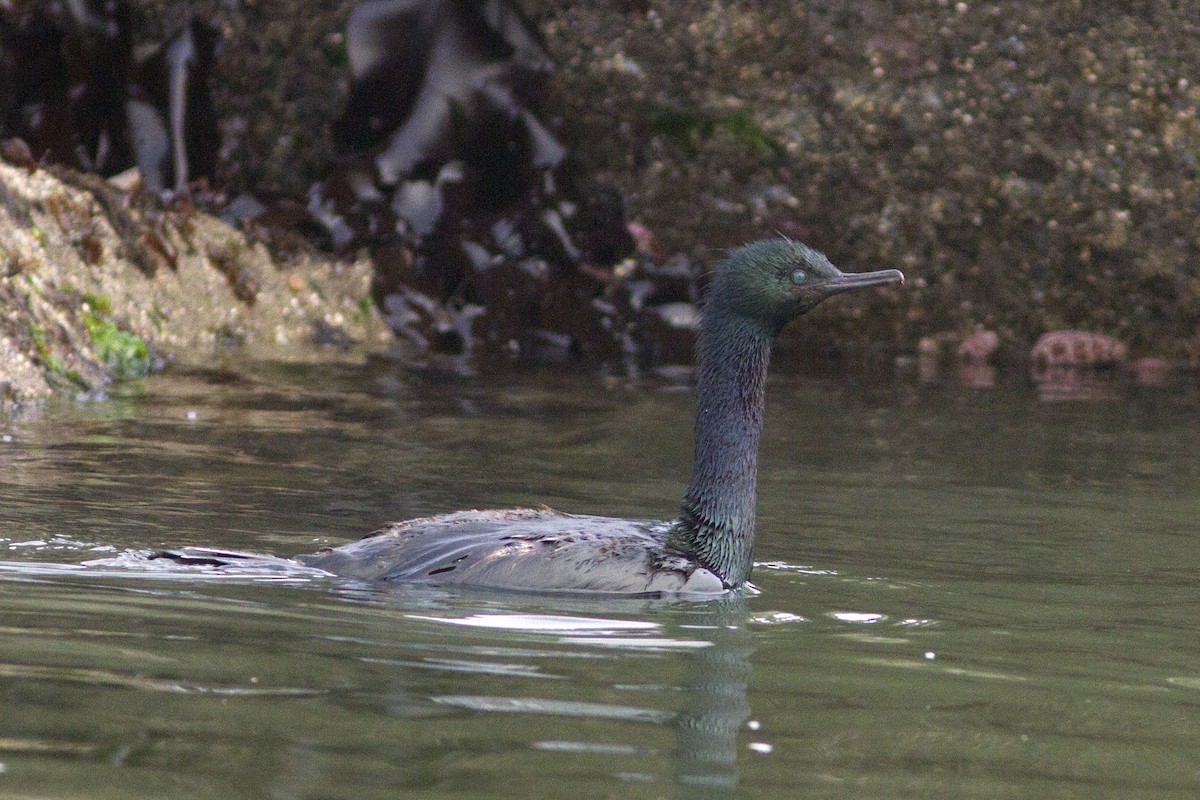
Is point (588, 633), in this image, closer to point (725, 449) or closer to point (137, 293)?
point (725, 449)

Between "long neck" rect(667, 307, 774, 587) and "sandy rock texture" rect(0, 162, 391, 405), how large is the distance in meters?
5.36

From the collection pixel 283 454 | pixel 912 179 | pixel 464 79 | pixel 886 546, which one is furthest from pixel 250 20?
pixel 886 546

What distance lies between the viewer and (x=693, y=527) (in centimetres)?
645

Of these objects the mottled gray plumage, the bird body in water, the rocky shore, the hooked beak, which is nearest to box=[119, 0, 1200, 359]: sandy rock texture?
the rocky shore

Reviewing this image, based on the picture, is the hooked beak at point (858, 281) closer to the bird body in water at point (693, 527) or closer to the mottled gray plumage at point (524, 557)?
the bird body in water at point (693, 527)

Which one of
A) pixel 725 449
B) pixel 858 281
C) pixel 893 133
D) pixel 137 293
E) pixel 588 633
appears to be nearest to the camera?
pixel 588 633

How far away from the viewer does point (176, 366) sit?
13.0 meters

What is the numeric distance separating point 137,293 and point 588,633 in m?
9.41

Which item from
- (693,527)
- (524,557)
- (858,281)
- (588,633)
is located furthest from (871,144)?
(588,633)

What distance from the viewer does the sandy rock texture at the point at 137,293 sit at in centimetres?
1136

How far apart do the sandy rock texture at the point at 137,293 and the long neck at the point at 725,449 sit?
5.36 m

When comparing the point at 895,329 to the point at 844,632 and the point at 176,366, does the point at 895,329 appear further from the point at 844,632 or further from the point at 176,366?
the point at 844,632

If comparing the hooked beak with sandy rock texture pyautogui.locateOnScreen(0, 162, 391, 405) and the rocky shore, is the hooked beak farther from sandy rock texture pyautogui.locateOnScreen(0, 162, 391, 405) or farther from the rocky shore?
the rocky shore

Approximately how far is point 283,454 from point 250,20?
8966 millimetres
